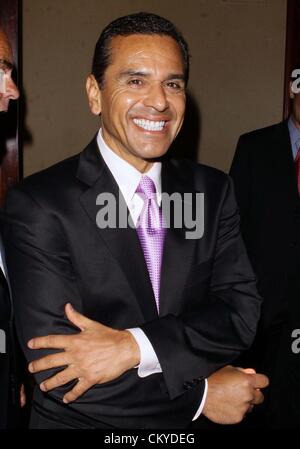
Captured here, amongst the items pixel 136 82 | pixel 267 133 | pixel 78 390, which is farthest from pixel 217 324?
pixel 267 133

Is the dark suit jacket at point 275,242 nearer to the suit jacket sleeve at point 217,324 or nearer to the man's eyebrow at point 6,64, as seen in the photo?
the suit jacket sleeve at point 217,324

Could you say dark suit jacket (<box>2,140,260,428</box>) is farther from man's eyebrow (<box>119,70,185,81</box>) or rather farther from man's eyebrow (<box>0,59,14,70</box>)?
man's eyebrow (<box>0,59,14,70</box>)

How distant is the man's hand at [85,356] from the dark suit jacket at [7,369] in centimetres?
26

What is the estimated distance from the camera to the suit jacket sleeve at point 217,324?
1.40 meters

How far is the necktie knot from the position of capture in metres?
1.60

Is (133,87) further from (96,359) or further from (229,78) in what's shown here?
(229,78)

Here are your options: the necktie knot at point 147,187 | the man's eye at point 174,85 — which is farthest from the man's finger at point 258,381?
the man's eye at point 174,85

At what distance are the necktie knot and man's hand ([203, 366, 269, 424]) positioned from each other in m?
0.52

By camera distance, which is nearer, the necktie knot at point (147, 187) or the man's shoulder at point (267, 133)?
the necktie knot at point (147, 187)

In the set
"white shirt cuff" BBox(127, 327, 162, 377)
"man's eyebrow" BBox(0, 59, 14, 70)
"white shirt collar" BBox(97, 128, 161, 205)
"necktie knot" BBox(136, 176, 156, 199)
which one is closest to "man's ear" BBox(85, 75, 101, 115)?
"white shirt collar" BBox(97, 128, 161, 205)

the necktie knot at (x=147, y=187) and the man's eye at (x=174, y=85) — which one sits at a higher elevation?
the man's eye at (x=174, y=85)

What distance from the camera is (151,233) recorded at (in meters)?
1.55
